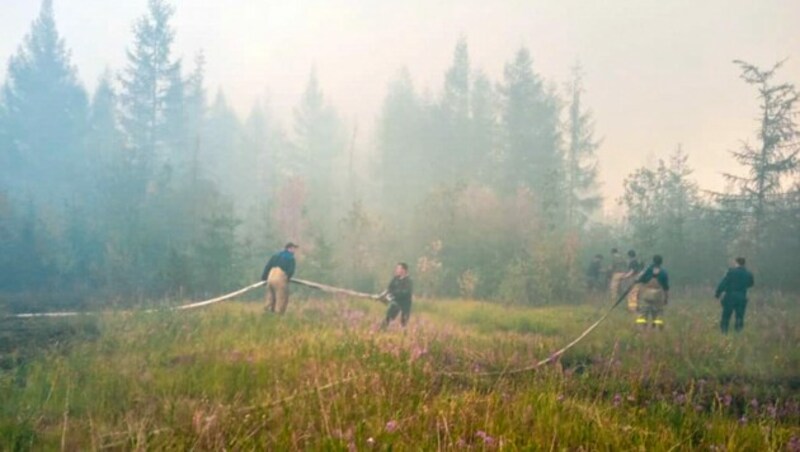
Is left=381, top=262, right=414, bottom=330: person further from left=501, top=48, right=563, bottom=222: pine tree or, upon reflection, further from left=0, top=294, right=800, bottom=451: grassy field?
left=501, top=48, right=563, bottom=222: pine tree

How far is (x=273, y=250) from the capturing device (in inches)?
998

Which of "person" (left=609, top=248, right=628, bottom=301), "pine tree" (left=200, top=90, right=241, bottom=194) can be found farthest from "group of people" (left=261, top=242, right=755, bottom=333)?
"pine tree" (left=200, top=90, right=241, bottom=194)

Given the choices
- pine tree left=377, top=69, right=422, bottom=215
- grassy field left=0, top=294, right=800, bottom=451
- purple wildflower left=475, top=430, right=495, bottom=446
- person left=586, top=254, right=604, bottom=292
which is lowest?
grassy field left=0, top=294, right=800, bottom=451

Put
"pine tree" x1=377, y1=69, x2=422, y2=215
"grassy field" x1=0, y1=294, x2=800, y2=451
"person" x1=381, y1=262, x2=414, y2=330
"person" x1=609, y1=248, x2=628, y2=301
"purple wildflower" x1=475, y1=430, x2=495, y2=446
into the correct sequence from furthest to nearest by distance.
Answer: "pine tree" x1=377, y1=69, x2=422, y2=215, "person" x1=609, y1=248, x2=628, y2=301, "person" x1=381, y1=262, x2=414, y2=330, "grassy field" x1=0, y1=294, x2=800, y2=451, "purple wildflower" x1=475, y1=430, x2=495, y2=446

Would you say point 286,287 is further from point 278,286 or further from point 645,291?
point 645,291

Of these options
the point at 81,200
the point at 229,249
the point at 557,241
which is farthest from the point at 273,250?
the point at 81,200

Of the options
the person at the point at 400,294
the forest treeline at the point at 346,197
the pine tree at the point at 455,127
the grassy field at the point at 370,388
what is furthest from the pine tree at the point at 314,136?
the grassy field at the point at 370,388

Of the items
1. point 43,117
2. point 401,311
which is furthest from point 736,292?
point 43,117

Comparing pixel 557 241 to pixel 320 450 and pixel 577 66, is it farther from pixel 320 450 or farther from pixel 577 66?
pixel 577 66

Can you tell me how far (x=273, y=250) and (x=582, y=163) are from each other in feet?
97.5

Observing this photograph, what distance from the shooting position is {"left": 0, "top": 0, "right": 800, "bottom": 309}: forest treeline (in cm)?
2364

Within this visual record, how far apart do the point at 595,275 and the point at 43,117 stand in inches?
1613

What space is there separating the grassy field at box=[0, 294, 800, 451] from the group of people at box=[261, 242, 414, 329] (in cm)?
81

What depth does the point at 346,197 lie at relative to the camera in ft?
153
